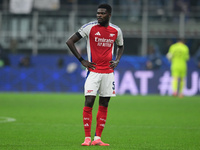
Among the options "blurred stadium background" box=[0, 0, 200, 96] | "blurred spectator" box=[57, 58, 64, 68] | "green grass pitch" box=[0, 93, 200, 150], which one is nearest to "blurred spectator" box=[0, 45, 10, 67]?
"blurred stadium background" box=[0, 0, 200, 96]

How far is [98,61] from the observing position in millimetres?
7730

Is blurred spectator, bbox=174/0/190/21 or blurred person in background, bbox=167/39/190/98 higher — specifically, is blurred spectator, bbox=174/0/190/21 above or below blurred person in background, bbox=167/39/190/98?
above

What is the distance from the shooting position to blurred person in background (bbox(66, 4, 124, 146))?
25.0ft

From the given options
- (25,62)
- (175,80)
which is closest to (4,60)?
(25,62)

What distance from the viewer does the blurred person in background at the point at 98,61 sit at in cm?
761

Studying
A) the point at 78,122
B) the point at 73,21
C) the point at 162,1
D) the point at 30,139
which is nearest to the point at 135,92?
the point at 73,21

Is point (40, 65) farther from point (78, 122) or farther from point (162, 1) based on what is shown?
point (78, 122)

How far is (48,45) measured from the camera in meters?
29.7

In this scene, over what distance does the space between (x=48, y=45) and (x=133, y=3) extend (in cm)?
541

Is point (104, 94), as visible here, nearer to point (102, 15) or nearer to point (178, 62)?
point (102, 15)

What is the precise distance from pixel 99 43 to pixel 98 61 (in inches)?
10.2

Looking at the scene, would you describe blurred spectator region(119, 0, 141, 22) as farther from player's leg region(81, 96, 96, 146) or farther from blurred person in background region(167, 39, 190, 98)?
player's leg region(81, 96, 96, 146)

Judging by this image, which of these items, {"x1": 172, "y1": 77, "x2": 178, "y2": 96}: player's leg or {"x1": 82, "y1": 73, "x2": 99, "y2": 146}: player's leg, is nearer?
{"x1": 82, "y1": 73, "x2": 99, "y2": 146}: player's leg

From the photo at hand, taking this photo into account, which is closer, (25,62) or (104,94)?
(104,94)
